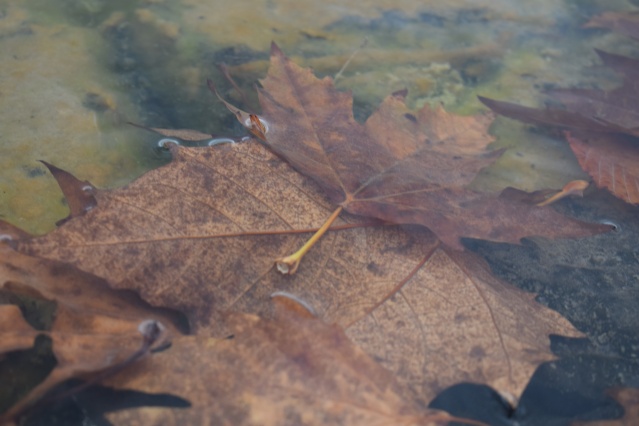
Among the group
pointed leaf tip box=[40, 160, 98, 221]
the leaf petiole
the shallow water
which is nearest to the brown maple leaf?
the leaf petiole

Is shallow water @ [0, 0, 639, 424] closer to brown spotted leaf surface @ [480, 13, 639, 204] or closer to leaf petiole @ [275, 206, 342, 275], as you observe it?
brown spotted leaf surface @ [480, 13, 639, 204]

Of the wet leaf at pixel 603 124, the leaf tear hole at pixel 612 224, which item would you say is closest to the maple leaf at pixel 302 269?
the leaf tear hole at pixel 612 224

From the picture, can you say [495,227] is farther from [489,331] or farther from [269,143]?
[269,143]

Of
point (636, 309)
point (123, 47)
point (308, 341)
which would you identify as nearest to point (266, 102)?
point (123, 47)

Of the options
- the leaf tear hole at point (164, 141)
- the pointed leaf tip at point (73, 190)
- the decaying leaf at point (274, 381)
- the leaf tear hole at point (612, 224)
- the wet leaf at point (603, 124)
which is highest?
the pointed leaf tip at point (73, 190)

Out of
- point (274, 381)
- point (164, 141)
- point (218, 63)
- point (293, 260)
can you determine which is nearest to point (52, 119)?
point (164, 141)

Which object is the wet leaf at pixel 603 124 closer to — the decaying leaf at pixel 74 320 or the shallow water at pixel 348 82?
the shallow water at pixel 348 82
